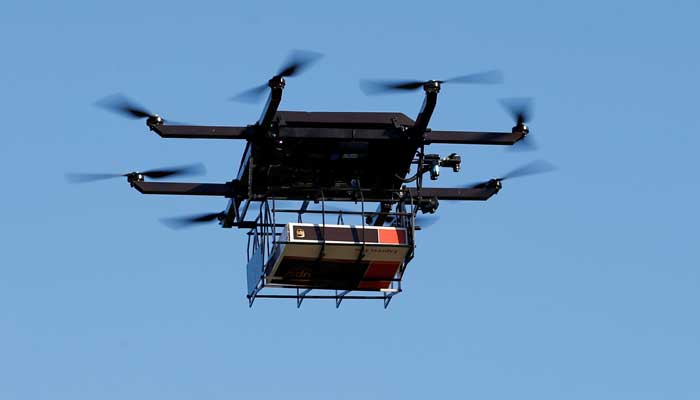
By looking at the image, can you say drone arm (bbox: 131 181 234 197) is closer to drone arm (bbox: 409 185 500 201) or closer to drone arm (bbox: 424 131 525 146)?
drone arm (bbox: 409 185 500 201)

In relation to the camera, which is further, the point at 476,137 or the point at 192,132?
the point at 476,137

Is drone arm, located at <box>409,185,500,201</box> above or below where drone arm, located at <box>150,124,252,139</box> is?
below

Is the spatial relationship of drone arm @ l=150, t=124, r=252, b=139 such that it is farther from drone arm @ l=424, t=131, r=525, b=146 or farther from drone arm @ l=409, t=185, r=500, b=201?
drone arm @ l=409, t=185, r=500, b=201

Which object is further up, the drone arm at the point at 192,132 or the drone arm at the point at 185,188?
the drone arm at the point at 192,132

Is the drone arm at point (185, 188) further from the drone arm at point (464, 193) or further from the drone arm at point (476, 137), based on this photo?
the drone arm at point (476, 137)

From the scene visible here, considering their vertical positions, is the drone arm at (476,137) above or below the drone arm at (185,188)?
above

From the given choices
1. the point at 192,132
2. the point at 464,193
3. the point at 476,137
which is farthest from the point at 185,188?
the point at 476,137

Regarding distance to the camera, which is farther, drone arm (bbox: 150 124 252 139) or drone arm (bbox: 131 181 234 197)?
drone arm (bbox: 131 181 234 197)

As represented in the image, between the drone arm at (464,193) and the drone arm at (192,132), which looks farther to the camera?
the drone arm at (464,193)

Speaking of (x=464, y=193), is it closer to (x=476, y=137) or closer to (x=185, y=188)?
(x=476, y=137)

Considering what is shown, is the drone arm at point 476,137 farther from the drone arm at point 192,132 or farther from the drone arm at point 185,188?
the drone arm at point 185,188
